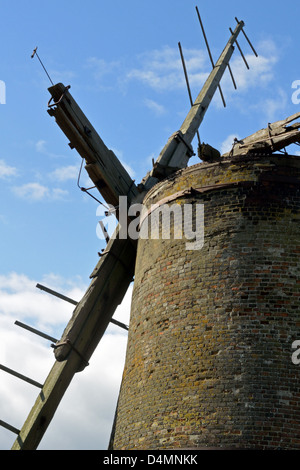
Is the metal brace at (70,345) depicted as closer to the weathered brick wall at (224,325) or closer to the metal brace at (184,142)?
the weathered brick wall at (224,325)

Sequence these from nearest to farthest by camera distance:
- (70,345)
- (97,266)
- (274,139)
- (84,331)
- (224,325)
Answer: (224,325) < (274,139) < (70,345) < (84,331) < (97,266)

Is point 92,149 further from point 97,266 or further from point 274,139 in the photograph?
point 274,139

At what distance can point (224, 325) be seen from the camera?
32.3ft

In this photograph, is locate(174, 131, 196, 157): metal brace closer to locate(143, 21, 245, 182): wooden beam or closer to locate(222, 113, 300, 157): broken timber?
locate(143, 21, 245, 182): wooden beam

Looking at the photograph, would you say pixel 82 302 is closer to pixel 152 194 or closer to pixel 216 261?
pixel 152 194

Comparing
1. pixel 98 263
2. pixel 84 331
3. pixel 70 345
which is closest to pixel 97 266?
pixel 98 263

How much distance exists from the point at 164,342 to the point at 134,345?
953mm

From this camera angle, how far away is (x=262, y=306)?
9852 mm

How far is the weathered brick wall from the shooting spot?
9.20 m

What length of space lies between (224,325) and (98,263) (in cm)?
482

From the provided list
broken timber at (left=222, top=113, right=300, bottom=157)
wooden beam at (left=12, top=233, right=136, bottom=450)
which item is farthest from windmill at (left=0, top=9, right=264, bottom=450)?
broken timber at (left=222, top=113, right=300, bottom=157)

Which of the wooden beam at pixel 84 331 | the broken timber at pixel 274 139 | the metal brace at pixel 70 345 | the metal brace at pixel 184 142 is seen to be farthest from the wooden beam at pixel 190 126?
the metal brace at pixel 70 345
